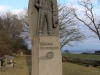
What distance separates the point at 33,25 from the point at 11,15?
45892 millimetres

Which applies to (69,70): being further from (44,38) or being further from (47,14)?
(44,38)

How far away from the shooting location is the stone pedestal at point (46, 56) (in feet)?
26.0

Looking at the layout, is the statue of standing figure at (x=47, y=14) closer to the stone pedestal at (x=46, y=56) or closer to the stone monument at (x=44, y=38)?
the stone monument at (x=44, y=38)

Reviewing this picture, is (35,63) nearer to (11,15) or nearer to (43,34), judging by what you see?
(43,34)

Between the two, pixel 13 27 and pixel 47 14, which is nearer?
pixel 47 14

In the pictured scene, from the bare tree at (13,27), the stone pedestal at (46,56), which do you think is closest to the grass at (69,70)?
the stone pedestal at (46,56)

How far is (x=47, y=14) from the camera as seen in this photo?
28.2 feet

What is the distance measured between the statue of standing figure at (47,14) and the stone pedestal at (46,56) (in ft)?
1.27

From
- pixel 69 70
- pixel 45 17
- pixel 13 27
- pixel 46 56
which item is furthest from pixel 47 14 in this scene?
pixel 13 27

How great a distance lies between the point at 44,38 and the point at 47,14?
3.58 feet

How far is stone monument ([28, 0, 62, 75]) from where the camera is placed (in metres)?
7.98

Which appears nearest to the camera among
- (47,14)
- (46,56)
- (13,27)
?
(46,56)

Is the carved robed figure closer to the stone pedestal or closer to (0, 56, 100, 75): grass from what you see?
the stone pedestal

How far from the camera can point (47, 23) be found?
8648mm
